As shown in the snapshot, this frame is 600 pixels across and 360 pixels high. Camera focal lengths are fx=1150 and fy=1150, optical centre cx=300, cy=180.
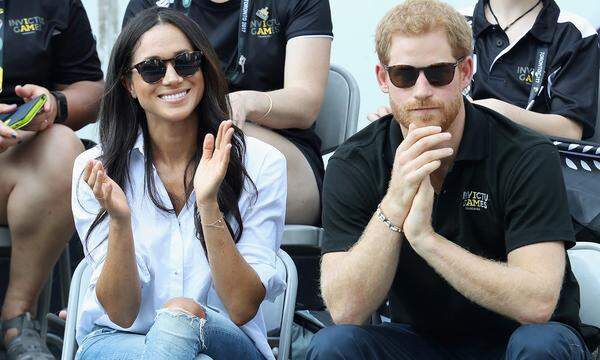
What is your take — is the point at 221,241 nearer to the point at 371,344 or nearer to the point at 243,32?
the point at 371,344

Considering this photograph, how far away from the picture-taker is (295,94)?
168 inches

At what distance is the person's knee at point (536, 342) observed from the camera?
9.93 feet

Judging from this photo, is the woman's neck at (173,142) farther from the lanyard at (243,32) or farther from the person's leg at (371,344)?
the person's leg at (371,344)

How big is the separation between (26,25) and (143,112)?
1035 millimetres

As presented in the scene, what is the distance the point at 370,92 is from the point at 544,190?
2443 millimetres

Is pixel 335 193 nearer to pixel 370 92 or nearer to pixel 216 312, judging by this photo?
pixel 216 312

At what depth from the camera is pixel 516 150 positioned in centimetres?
337

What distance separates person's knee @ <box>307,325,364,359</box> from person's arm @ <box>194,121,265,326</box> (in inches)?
10.7

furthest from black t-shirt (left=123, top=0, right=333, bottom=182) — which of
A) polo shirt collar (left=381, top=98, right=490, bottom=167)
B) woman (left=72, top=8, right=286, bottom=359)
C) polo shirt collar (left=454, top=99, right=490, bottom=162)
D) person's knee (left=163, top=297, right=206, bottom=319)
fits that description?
person's knee (left=163, top=297, right=206, bottom=319)

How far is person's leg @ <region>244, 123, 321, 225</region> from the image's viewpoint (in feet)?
13.8

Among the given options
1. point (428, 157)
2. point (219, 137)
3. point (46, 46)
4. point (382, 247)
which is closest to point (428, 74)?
point (428, 157)

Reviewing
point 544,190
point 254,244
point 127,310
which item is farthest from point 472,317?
point 127,310

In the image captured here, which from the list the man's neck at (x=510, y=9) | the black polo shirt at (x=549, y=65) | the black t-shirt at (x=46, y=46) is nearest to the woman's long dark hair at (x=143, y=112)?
the black t-shirt at (x=46, y=46)

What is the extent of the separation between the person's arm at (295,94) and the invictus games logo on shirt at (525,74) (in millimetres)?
760
